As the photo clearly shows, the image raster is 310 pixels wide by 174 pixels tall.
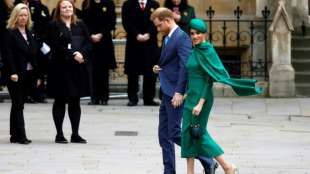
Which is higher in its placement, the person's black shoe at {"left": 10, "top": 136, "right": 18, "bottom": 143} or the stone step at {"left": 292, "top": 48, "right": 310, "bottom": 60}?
the stone step at {"left": 292, "top": 48, "right": 310, "bottom": 60}

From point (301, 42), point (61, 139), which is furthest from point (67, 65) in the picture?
point (301, 42)

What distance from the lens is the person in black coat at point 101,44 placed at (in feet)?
61.1

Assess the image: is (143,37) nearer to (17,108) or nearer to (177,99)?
(17,108)

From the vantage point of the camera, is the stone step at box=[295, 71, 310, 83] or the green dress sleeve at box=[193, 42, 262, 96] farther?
the stone step at box=[295, 71, 310, 83]

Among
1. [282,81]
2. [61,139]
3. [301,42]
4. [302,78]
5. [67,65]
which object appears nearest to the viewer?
[67,65]

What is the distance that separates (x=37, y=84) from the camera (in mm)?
18562

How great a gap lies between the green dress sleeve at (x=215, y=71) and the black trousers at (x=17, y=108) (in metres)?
3.70

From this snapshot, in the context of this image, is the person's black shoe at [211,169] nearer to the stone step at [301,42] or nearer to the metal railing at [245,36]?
the metal railing at [245,36]

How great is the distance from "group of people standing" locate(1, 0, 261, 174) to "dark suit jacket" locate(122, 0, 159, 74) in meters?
0.02

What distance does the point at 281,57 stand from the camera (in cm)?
2000

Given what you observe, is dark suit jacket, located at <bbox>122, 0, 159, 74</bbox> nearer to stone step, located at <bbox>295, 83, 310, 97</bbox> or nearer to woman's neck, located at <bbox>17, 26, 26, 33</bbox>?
stone step, located at <bbox>295, 83, 310, 97</bbox>

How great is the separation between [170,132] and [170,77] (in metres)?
0.56

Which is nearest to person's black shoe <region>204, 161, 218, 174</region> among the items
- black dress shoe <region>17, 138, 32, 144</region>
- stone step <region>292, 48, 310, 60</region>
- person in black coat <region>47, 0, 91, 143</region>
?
person in black coat <region>47, 0, 91, 143</region>

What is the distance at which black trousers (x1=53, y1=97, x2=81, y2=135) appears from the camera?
14.2 m
